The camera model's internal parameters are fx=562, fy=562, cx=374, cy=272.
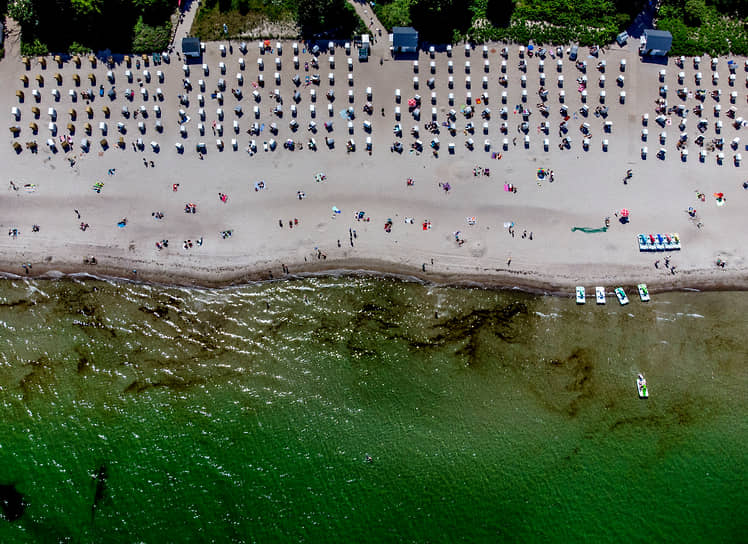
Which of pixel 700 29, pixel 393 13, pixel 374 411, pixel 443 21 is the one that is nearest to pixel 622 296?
pixel 374 411

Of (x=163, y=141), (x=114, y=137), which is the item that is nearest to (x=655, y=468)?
(x=163, y=141)

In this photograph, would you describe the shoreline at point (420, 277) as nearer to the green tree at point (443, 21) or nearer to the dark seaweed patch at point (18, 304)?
the dark seaweed patch at point (18, 304)

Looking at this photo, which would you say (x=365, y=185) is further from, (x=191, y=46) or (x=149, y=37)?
(x=149, y=37)

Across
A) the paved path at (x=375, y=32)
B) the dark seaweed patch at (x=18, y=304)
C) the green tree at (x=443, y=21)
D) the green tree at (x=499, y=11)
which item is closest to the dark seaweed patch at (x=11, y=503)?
the dark seaweed patch at (x=18, y=304)

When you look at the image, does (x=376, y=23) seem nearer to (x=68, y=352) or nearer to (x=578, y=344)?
(x=578, y=344)

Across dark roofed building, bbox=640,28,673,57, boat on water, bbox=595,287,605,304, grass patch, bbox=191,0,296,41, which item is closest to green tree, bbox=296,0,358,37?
grass patch, bbox=191,0,296,41

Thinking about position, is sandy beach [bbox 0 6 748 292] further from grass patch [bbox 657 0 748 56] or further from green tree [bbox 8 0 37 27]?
green tree [bbox 8 0 37 27]
